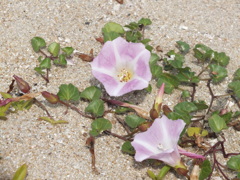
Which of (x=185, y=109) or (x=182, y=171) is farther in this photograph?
(x=185, y=109)

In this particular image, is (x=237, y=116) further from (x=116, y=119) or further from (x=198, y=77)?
(x=116, y=119)

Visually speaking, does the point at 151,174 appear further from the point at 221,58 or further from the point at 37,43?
the point at 37,43

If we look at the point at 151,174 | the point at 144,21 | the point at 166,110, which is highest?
the point at 144,21

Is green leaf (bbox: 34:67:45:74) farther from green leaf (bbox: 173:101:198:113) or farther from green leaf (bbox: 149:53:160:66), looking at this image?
green leaf (bbox: 173:101:198:113)

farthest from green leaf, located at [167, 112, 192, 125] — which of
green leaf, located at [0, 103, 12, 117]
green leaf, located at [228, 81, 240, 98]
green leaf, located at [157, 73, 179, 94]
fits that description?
green leaf, located at [0, 103, 12, 117]

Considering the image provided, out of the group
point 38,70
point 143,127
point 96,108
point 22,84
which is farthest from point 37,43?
point 143,127

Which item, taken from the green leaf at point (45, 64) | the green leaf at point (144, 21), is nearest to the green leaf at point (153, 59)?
the green leaf at point (144, 21)
